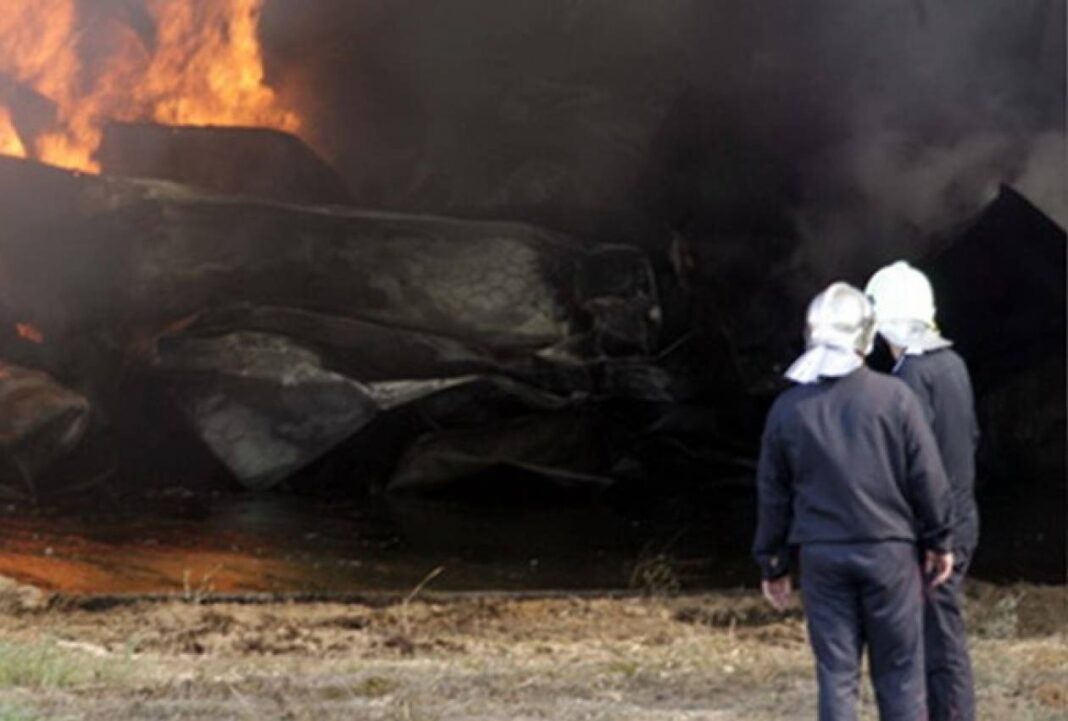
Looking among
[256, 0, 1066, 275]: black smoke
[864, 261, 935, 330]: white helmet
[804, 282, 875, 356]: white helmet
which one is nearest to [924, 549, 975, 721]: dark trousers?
[864, 261, 935, 330]: white helmet

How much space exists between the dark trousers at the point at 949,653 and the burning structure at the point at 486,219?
10.0 m

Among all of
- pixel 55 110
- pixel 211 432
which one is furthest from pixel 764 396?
pixel 55 110

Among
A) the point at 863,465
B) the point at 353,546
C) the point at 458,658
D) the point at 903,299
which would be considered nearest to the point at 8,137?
the point at 353,546

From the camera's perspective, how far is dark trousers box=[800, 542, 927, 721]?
4691 mm

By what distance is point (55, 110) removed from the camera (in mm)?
17625

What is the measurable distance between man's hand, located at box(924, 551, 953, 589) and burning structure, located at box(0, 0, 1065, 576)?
10497 mm

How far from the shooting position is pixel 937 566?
4.82m

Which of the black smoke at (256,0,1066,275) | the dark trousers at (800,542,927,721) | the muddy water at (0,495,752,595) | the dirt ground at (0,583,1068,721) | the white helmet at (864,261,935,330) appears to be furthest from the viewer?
the black smoke at (256,0,1066,275)

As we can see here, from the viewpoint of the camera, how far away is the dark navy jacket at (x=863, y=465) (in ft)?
15.4

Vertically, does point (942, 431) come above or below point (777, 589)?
above

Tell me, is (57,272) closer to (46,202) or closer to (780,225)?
(46,202)

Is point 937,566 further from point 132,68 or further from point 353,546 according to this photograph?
point 132,68

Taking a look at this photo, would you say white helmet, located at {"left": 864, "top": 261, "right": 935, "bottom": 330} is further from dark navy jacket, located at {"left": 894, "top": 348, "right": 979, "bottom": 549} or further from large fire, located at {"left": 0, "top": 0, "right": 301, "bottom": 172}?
large fire, located at {"left": 0, "top": 0, "right": 301, "bottom": 172}

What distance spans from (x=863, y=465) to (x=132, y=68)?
1493 centimetres
